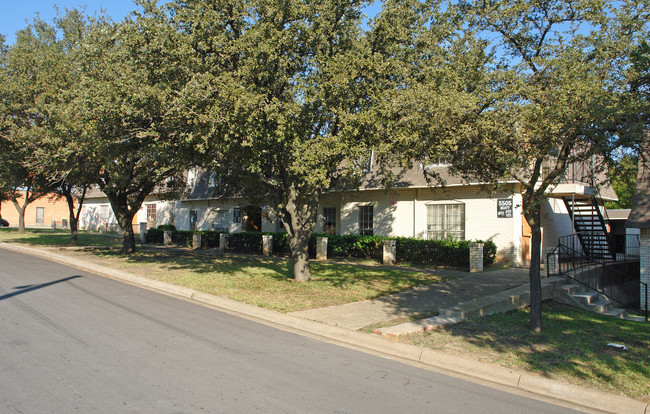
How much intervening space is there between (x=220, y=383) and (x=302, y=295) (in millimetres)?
5833

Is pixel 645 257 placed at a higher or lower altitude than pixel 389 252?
higher

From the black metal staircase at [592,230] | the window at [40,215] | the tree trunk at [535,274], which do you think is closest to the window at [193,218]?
the black metal staircase at [592,230]

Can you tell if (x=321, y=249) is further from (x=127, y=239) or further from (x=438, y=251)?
(x=127, y=239)

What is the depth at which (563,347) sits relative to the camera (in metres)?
7.21

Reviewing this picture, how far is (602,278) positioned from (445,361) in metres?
11.3

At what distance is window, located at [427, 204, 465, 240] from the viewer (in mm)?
18438

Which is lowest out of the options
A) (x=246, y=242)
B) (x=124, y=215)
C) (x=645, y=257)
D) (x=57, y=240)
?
(x=57, y=240)

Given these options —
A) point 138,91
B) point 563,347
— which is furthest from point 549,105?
point 138,91

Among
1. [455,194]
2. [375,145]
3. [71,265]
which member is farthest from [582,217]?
[71,265]

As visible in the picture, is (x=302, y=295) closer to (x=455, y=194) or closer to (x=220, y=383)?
(x=220, y=383)

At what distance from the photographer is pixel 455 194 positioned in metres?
18.4

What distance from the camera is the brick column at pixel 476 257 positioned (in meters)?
15.7

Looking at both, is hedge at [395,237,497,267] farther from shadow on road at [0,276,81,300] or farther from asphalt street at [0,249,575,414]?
shadow on road at [0,276,81,300]

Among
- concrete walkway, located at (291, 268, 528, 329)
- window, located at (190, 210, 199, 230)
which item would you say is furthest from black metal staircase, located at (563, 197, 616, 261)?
window, located at (190, 210, 199, 230)
